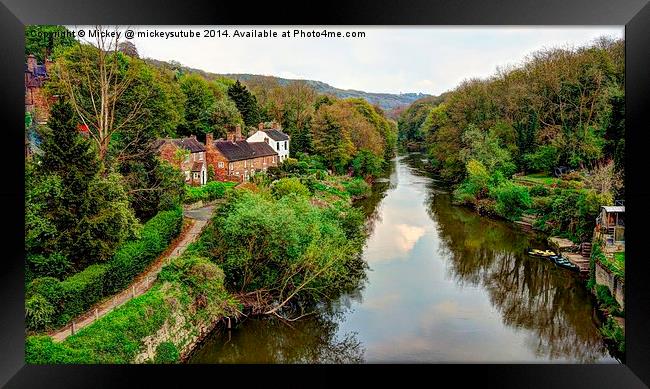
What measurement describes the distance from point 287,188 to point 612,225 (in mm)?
4219

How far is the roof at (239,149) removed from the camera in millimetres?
6945

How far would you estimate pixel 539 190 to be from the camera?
29.8 feet

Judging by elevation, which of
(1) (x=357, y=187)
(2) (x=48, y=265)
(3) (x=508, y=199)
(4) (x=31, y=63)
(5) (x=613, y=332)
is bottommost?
(5) (x=613, y=332)

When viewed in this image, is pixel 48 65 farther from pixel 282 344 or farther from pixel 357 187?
pixel 357 187

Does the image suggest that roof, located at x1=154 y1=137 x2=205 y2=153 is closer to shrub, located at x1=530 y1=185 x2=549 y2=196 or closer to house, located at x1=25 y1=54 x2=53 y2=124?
house, located at x1=25 y1=54 x2=53 y2=124

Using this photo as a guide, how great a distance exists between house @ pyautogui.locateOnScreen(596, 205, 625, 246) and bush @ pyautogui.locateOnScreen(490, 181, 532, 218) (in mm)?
1843

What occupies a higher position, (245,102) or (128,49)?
(128,49)

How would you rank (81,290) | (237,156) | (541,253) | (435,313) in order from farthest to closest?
(541,253)
(237,156)
(435,313)
(81,290)

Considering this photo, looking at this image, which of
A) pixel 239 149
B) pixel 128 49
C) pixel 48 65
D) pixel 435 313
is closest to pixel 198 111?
pixel 239 149

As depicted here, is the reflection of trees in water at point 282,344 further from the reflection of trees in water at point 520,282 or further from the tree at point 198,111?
the tree at point 198,111

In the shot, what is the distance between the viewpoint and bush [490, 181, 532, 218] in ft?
31.2
